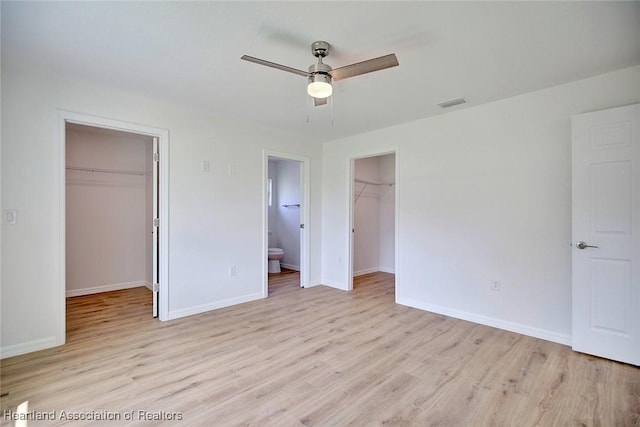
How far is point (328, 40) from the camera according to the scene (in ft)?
6.92

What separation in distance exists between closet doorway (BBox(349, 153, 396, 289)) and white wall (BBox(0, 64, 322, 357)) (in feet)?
3.66

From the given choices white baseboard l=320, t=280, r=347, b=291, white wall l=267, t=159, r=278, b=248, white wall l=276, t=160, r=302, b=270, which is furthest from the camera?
white wall l=267, t=159, r=278, b=248

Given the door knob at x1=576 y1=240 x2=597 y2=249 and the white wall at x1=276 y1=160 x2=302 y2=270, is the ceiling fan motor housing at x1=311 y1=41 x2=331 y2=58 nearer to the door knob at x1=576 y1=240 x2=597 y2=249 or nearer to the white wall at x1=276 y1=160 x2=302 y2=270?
the door knob at x1=576 y1=240 x2=597 y2=249

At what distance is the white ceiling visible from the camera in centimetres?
181

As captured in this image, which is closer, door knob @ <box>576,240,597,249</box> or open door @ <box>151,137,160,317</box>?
door knob @ <box>576,240,597,249</box>

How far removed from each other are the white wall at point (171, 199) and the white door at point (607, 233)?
3.29 meters

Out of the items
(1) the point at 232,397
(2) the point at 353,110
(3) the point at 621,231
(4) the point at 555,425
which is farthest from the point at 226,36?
(3) the point at 621,231

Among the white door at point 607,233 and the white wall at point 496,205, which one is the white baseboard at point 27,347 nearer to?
the white wall at point 496,205

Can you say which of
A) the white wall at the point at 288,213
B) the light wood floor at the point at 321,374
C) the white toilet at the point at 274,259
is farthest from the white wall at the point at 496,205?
the white toilet at the point at 274,259

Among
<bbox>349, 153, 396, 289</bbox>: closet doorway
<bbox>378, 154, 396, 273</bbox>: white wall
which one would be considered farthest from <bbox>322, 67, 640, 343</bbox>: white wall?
<bbox>378, 154, 396, 273</bbox>: white wall

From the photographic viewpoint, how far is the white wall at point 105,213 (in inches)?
174

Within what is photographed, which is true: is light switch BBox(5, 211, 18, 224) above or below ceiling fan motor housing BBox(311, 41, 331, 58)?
below

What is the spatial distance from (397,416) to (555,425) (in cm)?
89

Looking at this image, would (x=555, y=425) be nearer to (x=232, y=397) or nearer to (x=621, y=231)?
(x=621, y=231)
